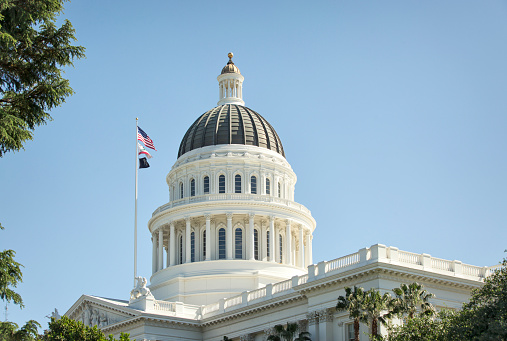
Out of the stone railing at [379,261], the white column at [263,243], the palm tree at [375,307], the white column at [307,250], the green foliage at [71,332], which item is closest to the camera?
the palm tree at [375,307]

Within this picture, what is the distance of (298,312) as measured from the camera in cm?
5200

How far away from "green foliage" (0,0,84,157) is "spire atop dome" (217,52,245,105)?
56.0 metres

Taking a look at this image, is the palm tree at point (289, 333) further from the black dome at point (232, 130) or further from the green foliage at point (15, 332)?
the black dome at point (232, 130)

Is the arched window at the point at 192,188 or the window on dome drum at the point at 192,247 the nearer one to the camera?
the window on dome drum at the point at 192,247

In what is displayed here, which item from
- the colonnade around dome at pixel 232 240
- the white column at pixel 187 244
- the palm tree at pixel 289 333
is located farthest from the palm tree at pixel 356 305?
the white column at pixel 187 244

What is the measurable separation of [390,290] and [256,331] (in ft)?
42.9

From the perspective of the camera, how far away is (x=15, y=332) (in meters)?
27.0

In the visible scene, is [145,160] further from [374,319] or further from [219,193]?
[374,319]

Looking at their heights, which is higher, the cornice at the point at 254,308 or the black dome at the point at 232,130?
the black dome at the point at 232,130

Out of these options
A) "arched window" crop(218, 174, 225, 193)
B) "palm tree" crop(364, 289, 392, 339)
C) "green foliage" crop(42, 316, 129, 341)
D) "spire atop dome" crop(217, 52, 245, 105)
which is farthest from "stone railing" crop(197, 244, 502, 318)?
"spire atop dome" crop(217, 52, 245, 105)

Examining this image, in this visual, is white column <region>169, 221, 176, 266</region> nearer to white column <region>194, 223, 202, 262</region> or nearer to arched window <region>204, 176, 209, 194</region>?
white column <region>194, 223, 202, 262</region>

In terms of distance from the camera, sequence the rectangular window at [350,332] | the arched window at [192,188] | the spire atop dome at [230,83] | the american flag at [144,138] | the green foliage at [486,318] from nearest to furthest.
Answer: the green foliage at [486,318] < the rectangular window at [350,332] < the american flag at [144,138] < the arched window at [192,188] < the spire atop dome at [230,83]

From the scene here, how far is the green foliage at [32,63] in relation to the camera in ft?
84.2

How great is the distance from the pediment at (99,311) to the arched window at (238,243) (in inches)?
480
